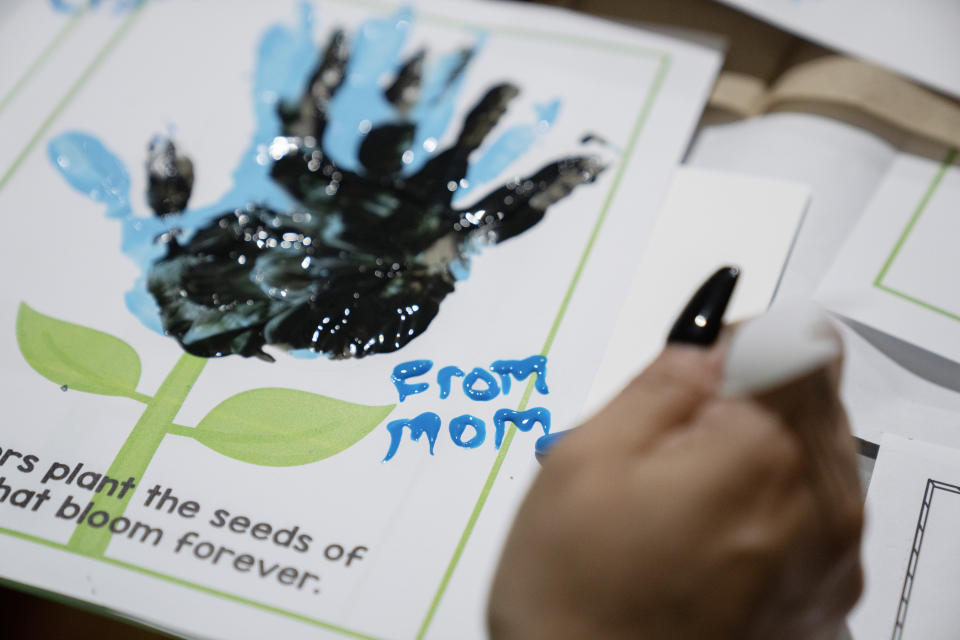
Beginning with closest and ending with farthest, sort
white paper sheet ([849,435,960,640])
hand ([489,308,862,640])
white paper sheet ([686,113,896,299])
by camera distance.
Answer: hand ([489,308,862,640]) < white paper sheet ([849,435,960,640]) < white paper sheet ([686,113,896,299])

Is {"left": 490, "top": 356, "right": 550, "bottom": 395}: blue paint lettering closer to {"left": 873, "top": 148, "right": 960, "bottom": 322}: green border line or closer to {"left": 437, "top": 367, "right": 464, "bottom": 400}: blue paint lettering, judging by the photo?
{"left": 437, "top": 367, "right": 464, "bottom": 400}: blue paint lettering

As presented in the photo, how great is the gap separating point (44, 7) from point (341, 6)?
0.19m

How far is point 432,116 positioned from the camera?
0.47 metres

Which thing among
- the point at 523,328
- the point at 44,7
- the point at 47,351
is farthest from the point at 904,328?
the point at 44,7

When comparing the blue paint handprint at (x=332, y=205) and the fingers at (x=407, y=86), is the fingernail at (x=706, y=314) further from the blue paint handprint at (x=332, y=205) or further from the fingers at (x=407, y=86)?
the fingers at (x=407, y=86)

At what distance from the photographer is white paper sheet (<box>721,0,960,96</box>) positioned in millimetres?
457

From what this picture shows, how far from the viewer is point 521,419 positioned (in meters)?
0.36

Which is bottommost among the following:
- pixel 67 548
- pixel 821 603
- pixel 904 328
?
pixel 67 548

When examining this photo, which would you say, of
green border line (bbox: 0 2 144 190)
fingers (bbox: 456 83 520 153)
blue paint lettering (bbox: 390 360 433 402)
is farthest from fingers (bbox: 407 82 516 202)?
green border line (bbox: 0 2 144 190)

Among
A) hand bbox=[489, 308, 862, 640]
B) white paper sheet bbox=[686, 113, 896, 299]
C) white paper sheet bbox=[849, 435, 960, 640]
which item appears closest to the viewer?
hand bbox=[489, 308, 862, 640]

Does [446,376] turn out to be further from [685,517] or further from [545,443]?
[685,517]

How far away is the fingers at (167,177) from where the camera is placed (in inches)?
17.1

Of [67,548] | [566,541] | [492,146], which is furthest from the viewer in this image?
[492,146]

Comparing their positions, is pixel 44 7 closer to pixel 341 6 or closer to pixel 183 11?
pixel 183 11
